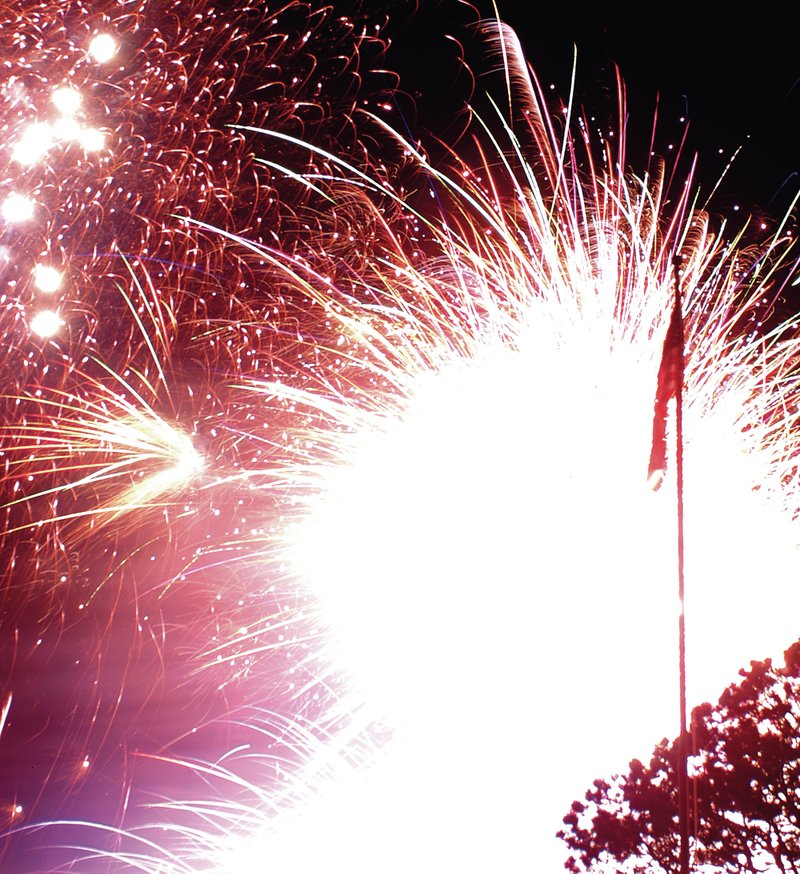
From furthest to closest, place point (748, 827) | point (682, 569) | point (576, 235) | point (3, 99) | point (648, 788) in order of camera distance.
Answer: point (648, 788) → point (748, 827) → point (576, 235) → point (3, 99) → point (682, 569)

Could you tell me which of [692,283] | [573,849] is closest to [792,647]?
[573,849]

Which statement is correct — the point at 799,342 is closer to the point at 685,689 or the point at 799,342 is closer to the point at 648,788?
the point at 685,689

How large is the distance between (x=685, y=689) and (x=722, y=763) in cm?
939

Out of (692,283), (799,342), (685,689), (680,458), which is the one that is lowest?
(685,689)

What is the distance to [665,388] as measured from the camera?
29.9 ft

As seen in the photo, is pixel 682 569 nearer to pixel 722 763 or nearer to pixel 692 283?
pixel 692 283

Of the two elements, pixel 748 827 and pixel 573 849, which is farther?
pixel 573 849

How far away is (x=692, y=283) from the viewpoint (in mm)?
12945

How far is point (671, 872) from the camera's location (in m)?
17.0

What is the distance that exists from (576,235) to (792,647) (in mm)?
9228

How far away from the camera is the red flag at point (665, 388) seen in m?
8.60

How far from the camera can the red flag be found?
8602 millimetres

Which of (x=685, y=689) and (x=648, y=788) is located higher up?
(x=648, y=788)

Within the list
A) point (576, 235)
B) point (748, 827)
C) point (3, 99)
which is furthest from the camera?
point (748, 827)
